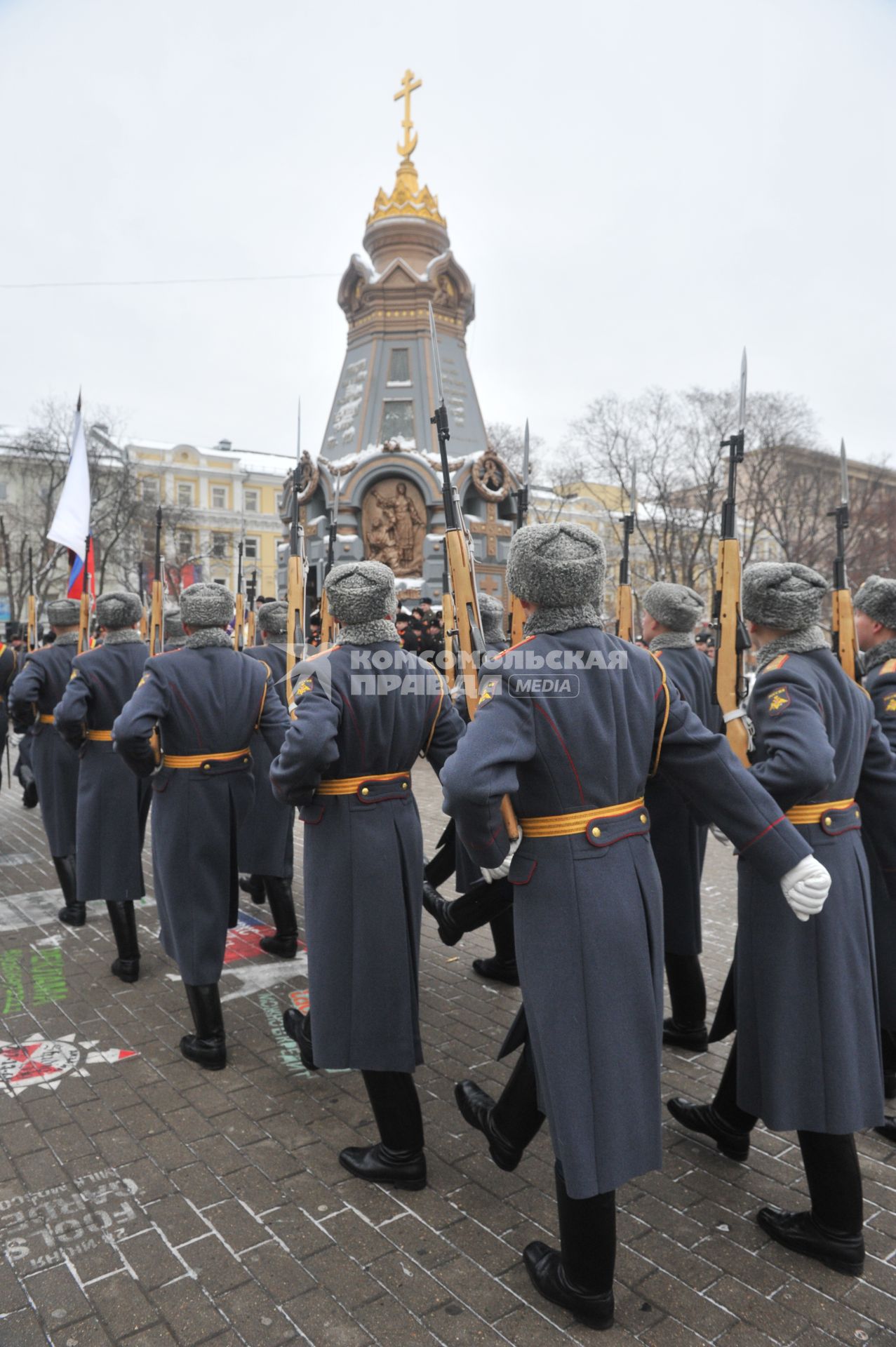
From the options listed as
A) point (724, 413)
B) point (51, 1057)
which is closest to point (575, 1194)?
point (51, 1057)

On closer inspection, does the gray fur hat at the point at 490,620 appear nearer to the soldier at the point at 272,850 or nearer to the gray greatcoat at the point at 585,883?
the soldier at the point at 272,850

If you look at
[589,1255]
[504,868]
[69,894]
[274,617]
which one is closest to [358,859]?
[504,868]

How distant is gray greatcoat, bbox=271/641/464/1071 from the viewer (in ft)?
10.3

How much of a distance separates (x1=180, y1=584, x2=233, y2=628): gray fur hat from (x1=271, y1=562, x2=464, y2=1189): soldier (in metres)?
1.14

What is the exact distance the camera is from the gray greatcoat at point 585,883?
2371 mm

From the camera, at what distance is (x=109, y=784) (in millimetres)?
5238

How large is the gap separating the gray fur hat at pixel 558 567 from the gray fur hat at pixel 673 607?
6.72 ft

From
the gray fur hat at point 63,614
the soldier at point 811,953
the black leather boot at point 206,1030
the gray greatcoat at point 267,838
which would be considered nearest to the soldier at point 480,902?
the soldier at point 811,953

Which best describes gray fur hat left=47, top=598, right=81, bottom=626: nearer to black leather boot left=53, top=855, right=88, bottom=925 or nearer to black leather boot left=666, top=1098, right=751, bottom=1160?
black leather boot left=53, top=855, right=88, bottom=925

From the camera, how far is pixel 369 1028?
3.15 m

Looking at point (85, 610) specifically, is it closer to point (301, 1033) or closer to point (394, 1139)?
point (301, 1033)

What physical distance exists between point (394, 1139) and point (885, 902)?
2.17 m

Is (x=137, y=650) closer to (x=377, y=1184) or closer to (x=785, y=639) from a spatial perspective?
(x=377, y=1184)

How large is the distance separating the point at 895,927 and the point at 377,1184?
2.26 metres
